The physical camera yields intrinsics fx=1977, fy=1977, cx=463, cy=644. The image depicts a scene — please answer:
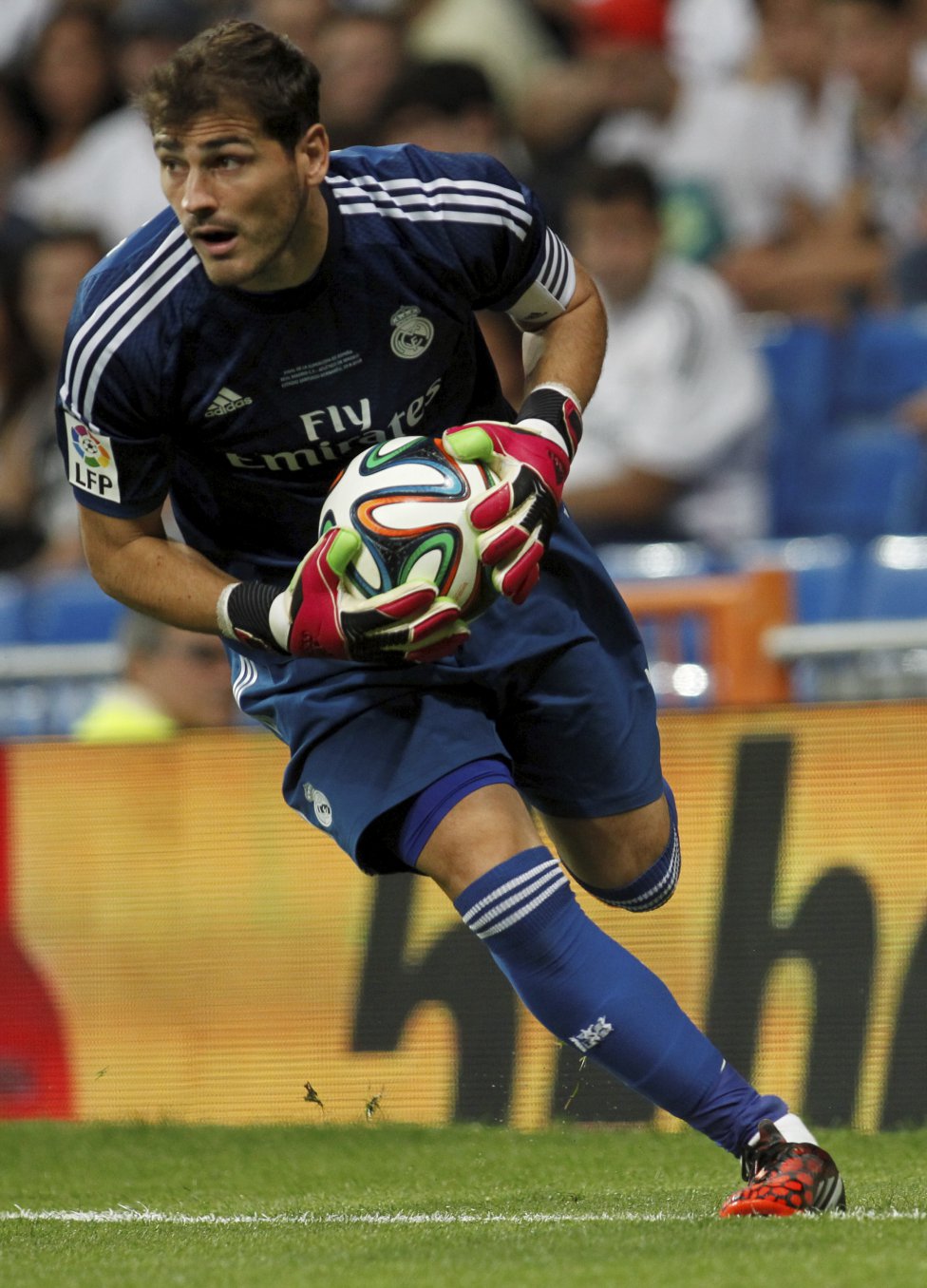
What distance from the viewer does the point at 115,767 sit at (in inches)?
244

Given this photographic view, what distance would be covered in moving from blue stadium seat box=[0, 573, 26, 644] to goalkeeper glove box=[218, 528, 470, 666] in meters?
5.89

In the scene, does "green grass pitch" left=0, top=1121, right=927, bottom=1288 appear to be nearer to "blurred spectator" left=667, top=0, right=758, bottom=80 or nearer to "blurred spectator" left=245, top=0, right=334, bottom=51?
"blurred spectator" left=667, top=0, right=758, bottom=80

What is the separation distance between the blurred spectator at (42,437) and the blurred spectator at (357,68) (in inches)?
55.8

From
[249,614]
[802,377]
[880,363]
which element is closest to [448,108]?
[802,377]

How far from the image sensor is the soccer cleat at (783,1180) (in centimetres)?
338

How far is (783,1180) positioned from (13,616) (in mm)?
6439

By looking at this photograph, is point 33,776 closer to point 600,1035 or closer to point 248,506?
point 248,506

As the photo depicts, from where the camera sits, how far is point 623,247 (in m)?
8.53

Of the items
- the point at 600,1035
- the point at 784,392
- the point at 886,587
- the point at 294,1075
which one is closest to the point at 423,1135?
the point at 294,1075

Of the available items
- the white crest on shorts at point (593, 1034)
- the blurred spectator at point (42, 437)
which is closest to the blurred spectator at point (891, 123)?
the blurred spectator at point (42, 437)

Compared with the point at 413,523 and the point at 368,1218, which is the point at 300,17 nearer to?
the point at 413,523

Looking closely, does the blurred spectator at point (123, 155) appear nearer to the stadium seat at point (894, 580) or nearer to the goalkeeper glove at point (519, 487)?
the stadium seat at point (894, 580)

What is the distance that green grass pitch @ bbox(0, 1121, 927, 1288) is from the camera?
3012mm

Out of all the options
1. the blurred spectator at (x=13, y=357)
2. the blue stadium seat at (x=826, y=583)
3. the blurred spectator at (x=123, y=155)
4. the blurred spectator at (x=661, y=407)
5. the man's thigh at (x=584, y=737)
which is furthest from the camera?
the blurred spectator at (x=123, y=155)
